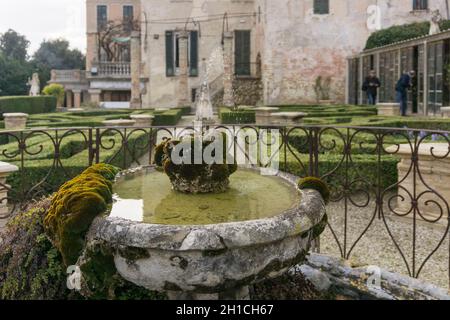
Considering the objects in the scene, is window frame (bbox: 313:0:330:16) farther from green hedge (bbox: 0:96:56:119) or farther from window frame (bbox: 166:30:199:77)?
green hedge (bbox: 0:96:56:119)

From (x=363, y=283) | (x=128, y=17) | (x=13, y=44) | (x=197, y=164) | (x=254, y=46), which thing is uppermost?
(x=13, y=44)

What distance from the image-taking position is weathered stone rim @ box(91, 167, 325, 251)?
233 centimetres

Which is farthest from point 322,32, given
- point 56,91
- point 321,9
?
point 56,91

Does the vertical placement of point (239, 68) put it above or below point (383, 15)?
below

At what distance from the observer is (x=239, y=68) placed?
87.4 ft

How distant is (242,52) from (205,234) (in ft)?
83.1

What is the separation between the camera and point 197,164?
10.4 ft

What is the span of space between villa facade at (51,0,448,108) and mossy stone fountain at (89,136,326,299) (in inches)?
827

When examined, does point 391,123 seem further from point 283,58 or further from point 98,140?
point 283,58

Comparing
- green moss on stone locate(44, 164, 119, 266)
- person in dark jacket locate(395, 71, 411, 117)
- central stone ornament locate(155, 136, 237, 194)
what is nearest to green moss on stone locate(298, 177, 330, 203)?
central stone ornament locate(155, 136, 237, 194)

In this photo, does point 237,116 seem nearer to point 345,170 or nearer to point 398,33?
point 398,33
